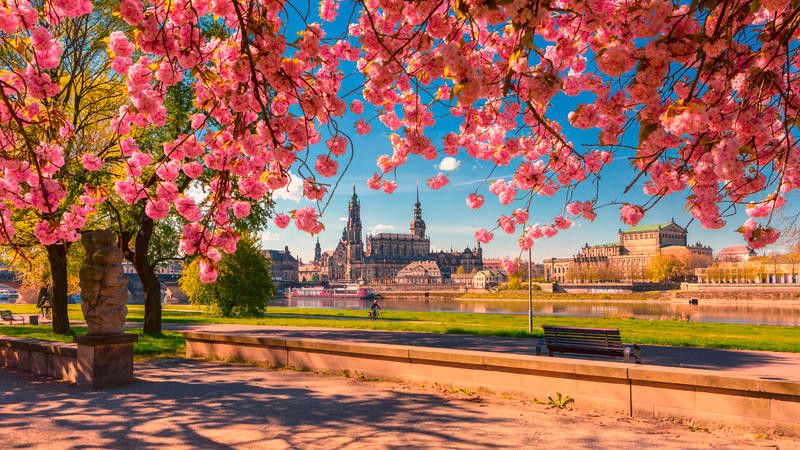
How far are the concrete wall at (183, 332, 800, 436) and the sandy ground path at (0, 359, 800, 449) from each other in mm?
229

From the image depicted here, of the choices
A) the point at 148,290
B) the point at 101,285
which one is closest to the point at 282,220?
the point at 101,285

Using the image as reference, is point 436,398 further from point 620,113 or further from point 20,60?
point 20,60

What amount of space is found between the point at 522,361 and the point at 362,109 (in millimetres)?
4819

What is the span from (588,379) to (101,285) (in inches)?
338

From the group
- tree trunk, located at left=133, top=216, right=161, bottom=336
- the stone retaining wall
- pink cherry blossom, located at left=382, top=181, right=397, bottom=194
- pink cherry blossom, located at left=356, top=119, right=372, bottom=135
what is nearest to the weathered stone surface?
the stone retaining wall

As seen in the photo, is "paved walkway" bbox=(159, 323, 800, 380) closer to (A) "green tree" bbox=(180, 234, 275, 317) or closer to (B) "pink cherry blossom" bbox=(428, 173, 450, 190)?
(B) "pink cherry blossom" bbox=(428, 173, 450, 190)

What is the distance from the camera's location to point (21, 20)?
4.57m

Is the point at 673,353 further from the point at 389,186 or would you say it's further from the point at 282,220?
the point at 282,220

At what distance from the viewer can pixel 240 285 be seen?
31.0m

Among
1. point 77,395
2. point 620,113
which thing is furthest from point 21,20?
point 77,395

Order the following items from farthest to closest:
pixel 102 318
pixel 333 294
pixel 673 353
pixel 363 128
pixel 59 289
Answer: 1. pixel 333 294
2. pixel 59 289
3. pixel 673 353
4. pixel 102 318
5. pixel 363 128

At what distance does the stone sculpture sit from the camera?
8938 millimetres

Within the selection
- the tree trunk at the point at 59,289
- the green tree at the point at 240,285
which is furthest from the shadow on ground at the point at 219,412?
the green tree at the point at 240,285

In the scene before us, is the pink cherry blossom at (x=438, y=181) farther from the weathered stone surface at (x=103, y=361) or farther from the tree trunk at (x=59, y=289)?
the tree trunk at (x=59, y=289)
